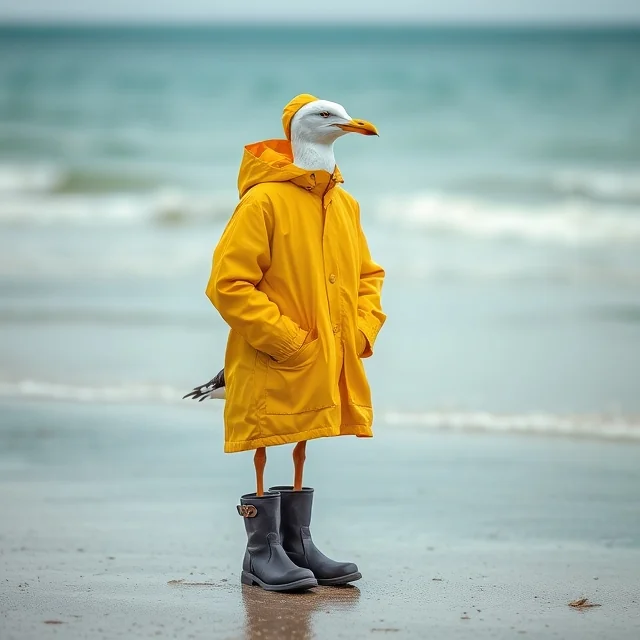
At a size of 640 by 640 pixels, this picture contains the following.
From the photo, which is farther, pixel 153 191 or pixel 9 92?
pixel 9 92

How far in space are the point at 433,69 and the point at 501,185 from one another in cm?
826

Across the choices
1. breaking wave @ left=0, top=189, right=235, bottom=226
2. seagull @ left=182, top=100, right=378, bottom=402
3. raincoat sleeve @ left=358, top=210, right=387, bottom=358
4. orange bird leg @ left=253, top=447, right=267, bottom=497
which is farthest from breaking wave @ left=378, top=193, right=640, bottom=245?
orange bird leg @ left=253, top=447, right=267, bottom=497

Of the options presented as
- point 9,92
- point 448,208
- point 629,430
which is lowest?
point 629,430

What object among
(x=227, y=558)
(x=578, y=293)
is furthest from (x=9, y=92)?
(x=227, y=558)

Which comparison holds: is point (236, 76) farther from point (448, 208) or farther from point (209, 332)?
point (209, 332)

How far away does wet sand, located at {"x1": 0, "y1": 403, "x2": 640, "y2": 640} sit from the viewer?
3531mm

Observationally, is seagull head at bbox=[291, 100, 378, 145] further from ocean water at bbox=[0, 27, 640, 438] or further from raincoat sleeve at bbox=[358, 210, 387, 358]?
ocean water at bbox=[0, 27, 640, 438]

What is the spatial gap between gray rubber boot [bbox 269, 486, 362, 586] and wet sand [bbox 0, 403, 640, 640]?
12 centimetres

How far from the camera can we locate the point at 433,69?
27500 mm

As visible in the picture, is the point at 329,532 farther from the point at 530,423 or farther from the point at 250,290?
the point at 530,423

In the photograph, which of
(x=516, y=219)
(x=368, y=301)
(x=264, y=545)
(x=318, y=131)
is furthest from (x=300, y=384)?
(x=516, y=219)

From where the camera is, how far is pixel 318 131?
3951mm

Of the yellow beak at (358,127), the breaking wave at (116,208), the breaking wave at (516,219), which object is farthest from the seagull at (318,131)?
the breaking wave at (116,208)

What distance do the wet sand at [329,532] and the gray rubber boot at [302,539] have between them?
123 millimetres
